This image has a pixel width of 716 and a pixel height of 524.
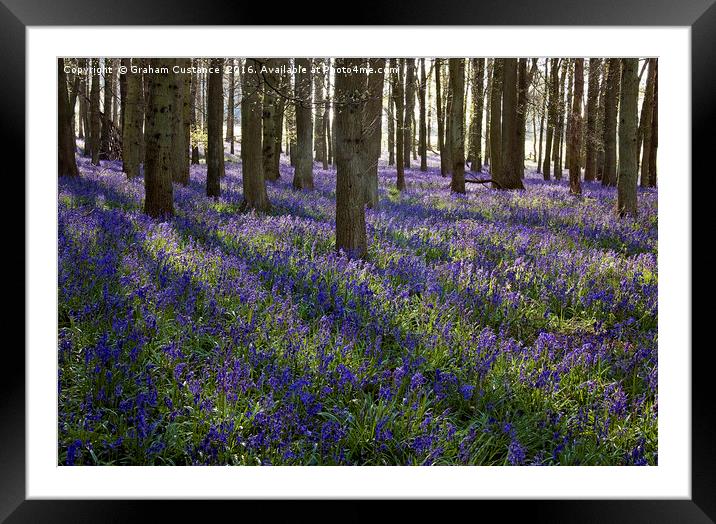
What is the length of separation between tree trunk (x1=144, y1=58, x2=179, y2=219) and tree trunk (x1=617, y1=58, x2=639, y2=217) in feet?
22.1

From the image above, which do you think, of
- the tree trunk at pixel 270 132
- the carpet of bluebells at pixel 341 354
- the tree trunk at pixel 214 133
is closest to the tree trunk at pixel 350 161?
the carpet of bluebells at pixel 341 354

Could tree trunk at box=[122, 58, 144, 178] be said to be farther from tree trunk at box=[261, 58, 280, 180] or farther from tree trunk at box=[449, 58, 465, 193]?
tree trunk at box=[449, 58, 465, 193]

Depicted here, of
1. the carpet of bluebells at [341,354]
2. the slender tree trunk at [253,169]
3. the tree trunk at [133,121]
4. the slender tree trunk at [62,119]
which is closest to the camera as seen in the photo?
the carpet of bluebells at [341,354]

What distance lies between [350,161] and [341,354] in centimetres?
261

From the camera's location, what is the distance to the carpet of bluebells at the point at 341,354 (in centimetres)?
308

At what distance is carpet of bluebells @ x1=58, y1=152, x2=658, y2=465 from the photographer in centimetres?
308

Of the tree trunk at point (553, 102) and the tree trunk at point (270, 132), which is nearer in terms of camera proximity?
the tree trunk at point (270, 132)

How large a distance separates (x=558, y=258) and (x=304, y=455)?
14.9ft

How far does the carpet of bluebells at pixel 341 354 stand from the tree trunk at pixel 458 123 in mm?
7660
